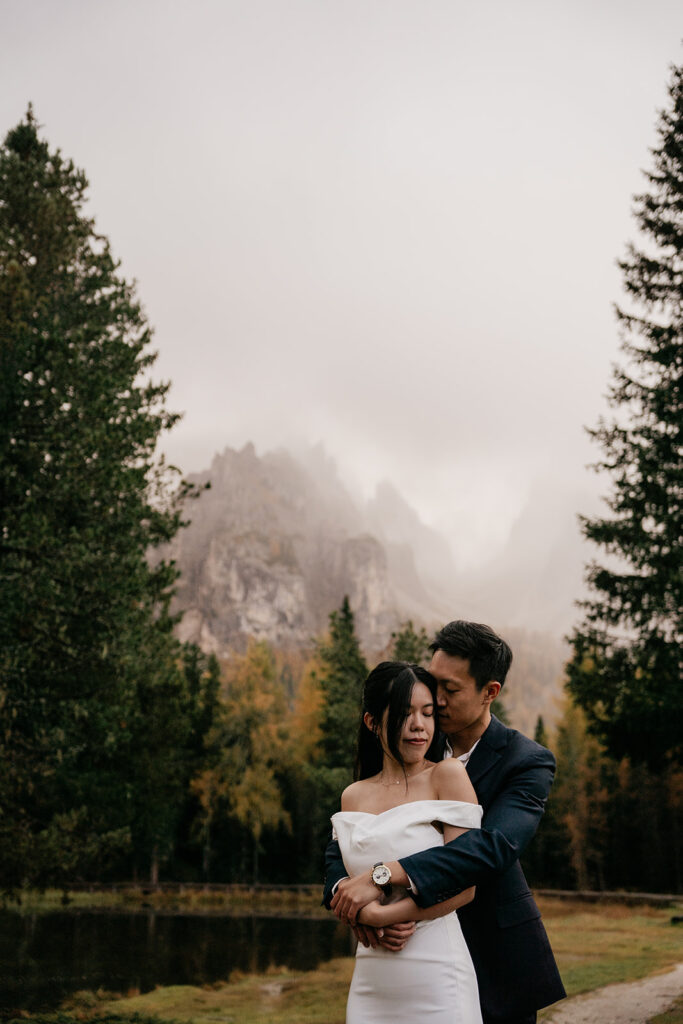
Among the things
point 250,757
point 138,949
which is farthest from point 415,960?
point 250,757

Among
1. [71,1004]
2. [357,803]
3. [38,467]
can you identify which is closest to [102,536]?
[38,467]

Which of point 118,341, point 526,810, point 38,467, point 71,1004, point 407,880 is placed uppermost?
point 118,341

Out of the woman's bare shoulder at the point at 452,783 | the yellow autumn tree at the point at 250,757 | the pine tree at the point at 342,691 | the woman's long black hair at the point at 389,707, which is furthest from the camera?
the yellow autumn tree at the point at 250,757

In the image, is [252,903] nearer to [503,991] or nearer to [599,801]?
[599,801]

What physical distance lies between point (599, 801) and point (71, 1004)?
28396 millimetres

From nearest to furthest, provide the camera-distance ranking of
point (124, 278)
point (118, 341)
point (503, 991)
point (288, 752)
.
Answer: point (503, 991) < point (118, 341) < point (124, 278) < point (288, 752)

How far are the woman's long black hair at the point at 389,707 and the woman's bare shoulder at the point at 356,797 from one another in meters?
0.13

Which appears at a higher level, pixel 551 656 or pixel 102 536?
pixel 551 656

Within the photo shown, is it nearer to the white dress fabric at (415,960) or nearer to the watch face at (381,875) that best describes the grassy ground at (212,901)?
the white dress fabric at (415,960)

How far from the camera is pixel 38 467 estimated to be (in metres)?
11.5

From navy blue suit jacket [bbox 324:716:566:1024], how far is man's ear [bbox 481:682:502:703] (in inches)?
8.8

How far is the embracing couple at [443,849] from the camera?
112 inches

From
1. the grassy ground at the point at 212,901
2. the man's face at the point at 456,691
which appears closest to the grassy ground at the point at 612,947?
the man's face at the point at 456,691

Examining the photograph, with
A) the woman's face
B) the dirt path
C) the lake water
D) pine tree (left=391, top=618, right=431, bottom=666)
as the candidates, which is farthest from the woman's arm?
pine tree (left=391, top=618, right=431, bottom=666)
